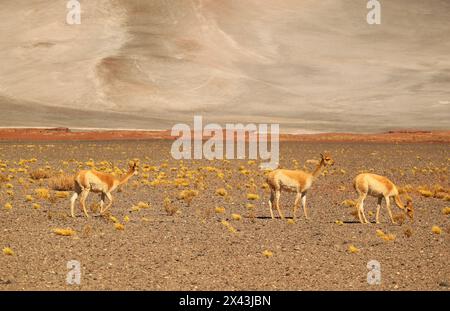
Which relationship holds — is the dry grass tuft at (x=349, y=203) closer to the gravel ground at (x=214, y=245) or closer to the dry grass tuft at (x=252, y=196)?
the gravel ground at (x=214, y=245)

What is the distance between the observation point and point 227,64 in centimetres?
9650

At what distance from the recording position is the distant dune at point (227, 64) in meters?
81.4

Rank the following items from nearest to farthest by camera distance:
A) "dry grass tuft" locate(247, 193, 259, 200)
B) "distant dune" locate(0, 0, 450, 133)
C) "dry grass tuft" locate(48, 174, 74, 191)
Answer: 1. "dry grass tuft" locate(247, 193, 259, 200)
2. "dry grass tuft" locate(48, 174, 74, 191)
3. "distant dune" locate(0, 0, 450, 133)

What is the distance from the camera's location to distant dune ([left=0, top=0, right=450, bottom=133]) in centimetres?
8144

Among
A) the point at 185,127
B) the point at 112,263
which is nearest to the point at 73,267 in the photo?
the point at 112,263

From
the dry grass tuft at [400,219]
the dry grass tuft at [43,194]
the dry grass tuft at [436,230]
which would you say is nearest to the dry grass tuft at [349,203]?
the dry grass tuft at [400,219]

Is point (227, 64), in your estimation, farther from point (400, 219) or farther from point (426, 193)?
point (400, 219)

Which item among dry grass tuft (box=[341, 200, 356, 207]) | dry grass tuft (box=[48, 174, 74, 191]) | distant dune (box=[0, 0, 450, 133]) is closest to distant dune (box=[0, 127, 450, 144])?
distant dune (box=[0, 0, 450, 133])

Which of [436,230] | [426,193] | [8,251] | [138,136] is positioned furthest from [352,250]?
[138,136]

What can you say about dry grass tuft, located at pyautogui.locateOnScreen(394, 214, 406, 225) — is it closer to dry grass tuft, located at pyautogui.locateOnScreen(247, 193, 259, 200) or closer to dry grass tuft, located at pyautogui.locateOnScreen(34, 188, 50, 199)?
dry grass tuft, located at pyautogui.locateOnScreen(247, 193, 259, 200)

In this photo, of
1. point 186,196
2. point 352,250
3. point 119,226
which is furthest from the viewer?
point 186,196

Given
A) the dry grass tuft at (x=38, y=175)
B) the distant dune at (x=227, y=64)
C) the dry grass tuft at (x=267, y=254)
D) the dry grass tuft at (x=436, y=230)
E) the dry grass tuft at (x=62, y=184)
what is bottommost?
the dry grass tuft at (x=267, y=254)

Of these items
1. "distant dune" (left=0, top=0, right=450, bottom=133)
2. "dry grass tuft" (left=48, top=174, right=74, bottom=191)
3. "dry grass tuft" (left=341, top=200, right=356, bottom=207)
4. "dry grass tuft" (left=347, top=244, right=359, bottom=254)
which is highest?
"distant dune" (left=0, top=0, right=450, bottom=133)

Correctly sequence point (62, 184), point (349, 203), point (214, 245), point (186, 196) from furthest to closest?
point (62, 184) < point (186, 196) < point (349, 203) < point (214, 245)
